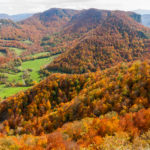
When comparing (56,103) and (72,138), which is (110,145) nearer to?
(72,138)

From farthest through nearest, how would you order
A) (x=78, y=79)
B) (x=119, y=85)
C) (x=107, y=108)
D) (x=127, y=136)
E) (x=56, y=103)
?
(x=78, y=79)
(x=56, y=103)
(x=119, y=85)
(x=107, y=108)
(x=127, y=136)

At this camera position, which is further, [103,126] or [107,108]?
[107,108]

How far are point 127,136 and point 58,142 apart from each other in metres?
17.5

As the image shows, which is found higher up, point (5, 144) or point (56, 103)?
point (5, 144)

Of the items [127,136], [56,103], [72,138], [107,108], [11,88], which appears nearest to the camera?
[127,136]

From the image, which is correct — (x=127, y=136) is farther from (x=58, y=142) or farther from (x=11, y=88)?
(x=11, y=88)

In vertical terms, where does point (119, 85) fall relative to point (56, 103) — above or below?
above

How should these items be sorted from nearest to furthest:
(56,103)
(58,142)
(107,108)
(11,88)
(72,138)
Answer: (58,142) < (72,138) < (107,108) < (56,103) < (11,88)

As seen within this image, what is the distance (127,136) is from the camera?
1051 inches

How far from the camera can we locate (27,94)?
11338 cm

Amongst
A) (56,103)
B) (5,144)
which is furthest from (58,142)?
(56,103)

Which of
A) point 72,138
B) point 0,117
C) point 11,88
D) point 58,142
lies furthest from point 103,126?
point 11,88

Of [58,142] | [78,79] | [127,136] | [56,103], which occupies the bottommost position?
[56,103]

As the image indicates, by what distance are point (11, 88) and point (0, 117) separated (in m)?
76.1
